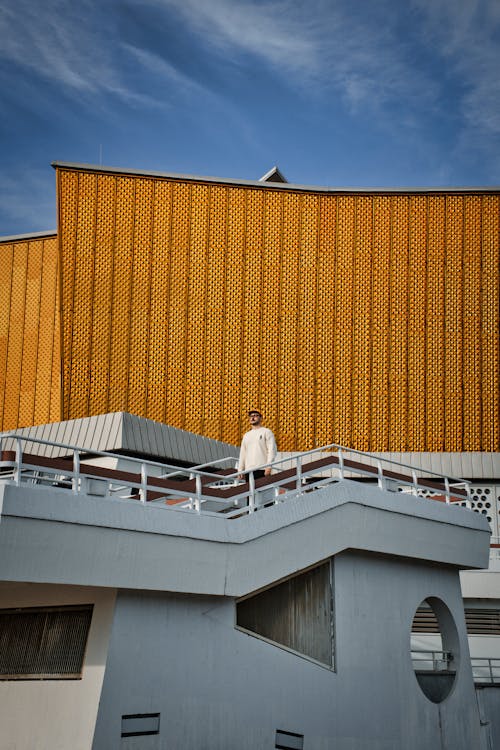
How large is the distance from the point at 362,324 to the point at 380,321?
0.48m

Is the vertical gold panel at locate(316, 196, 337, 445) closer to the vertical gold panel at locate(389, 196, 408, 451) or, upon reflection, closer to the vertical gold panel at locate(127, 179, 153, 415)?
the vertical gold panel at locate(389, 196, 408, 451)

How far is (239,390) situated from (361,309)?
386 cm

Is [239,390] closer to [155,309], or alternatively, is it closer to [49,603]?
[155,309]

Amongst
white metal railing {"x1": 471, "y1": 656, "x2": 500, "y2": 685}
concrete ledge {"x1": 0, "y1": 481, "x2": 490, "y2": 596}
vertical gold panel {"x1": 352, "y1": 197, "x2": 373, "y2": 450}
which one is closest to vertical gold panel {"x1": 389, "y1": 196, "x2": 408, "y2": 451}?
vertical gold panel {"x1": 352, "y1": 197, "x2": 373, "y2": 450}

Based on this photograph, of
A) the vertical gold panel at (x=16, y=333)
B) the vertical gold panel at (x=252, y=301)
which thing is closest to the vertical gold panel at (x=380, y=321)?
the vertical gold panel at (x=252, y=301)

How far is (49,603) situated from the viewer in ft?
31.2

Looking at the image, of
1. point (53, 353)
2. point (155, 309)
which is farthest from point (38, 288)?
point (155, 309)

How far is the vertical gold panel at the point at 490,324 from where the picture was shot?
77.9ft

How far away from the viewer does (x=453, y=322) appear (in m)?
24.2

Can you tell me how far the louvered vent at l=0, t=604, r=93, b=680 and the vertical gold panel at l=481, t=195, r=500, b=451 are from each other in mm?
16197

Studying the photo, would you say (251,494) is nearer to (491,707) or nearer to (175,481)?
(175,481)

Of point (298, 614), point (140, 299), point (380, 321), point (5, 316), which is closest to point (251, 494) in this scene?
point (298, 614)

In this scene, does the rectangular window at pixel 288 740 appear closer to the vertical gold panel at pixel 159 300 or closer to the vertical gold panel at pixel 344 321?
the vertical gold panel at pixel 159 300

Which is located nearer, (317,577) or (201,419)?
(317,577)
